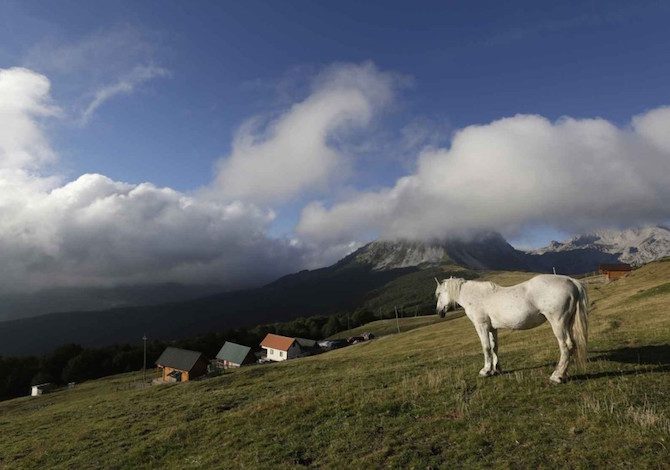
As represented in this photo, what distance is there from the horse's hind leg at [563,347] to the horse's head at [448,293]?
3.76m

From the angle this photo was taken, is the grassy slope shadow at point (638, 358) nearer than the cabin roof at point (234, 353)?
Yes

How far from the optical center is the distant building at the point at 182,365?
87.4 m

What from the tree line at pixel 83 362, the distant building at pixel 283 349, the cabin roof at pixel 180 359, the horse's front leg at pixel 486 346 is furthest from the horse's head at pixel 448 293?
the tree line at pixel 83 362

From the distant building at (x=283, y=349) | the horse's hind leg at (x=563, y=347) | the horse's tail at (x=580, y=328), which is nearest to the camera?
the horse's tail at (x=580, y=328)

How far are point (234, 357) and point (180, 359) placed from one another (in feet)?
67.2

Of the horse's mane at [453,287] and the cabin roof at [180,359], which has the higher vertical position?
the horse's mane at [453,287]

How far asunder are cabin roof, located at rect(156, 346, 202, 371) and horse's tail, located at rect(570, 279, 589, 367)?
284 feet

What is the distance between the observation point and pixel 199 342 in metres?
140

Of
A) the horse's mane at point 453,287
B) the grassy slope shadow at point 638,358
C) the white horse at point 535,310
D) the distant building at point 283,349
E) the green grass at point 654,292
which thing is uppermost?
the horse's mane at point 453,287

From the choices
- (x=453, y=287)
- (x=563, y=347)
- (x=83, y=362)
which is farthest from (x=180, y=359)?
(x=563, y=347)

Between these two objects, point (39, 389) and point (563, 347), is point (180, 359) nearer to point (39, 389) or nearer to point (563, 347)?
point (39, 389)

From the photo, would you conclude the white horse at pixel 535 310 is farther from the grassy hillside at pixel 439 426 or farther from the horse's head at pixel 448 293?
the grassy hillside at pixel 439 426

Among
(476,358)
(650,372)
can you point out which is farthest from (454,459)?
(476,358)

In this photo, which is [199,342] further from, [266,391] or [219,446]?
[219,446]
